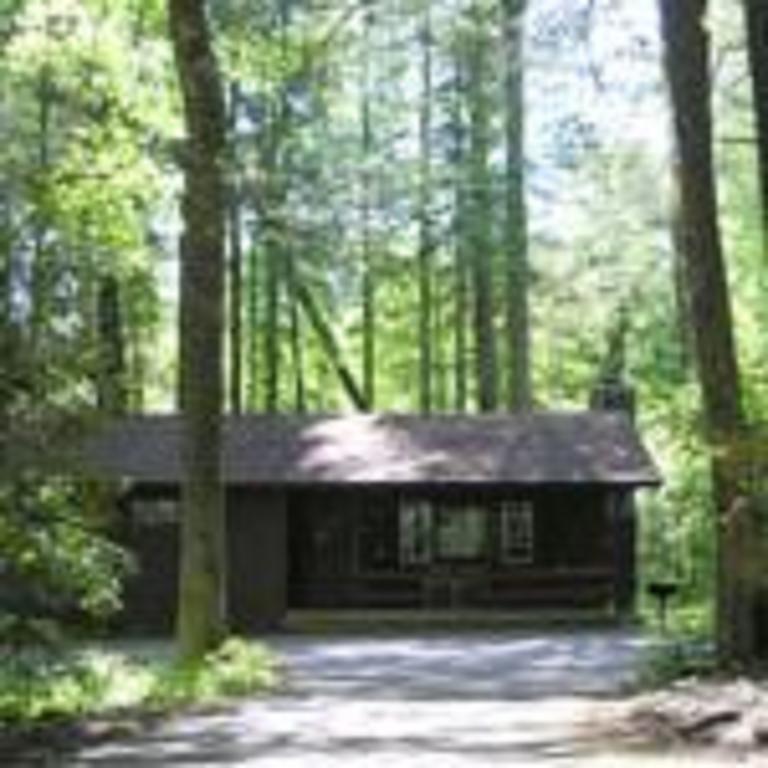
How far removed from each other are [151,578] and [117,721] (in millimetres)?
21968

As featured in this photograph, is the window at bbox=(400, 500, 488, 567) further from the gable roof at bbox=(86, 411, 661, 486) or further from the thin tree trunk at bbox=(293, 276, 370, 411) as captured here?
the thin tree trunk at bbox=(293, 276, 370, 411)

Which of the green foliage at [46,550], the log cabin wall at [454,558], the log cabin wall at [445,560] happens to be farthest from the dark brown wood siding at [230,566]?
the green foliage at [46,550]

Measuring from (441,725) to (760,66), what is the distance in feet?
27.4

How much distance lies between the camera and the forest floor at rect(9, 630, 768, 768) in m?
16.6

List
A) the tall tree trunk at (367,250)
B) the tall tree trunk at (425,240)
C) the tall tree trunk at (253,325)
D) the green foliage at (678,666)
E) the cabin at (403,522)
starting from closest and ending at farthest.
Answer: the green foliage at (678,666)
the cabin at (403,522)
the tall tree trunk at (367,250)
the tall tree trunk at (425,240)
the tall tree trunk at (253,325)

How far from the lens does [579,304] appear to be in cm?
6431

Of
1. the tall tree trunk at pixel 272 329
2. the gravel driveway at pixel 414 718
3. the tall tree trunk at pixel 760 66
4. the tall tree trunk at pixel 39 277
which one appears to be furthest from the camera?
the tall tree trunk at pixel 272 329

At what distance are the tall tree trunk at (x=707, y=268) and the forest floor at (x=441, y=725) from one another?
5.01 feet

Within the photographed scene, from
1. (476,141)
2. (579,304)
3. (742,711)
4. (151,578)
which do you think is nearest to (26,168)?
(742,711)

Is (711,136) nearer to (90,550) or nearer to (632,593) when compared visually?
(90,550)

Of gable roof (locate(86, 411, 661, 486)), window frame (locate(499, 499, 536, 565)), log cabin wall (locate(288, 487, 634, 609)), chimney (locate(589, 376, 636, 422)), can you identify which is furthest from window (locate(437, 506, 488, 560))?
chimney (locate(589, 376, 636, 422))

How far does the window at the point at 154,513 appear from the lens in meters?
41.6

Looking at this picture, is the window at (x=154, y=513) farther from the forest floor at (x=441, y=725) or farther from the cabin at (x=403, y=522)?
the forest floor at (x=441, y=725)

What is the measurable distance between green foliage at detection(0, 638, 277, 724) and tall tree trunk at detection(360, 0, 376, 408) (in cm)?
2526
